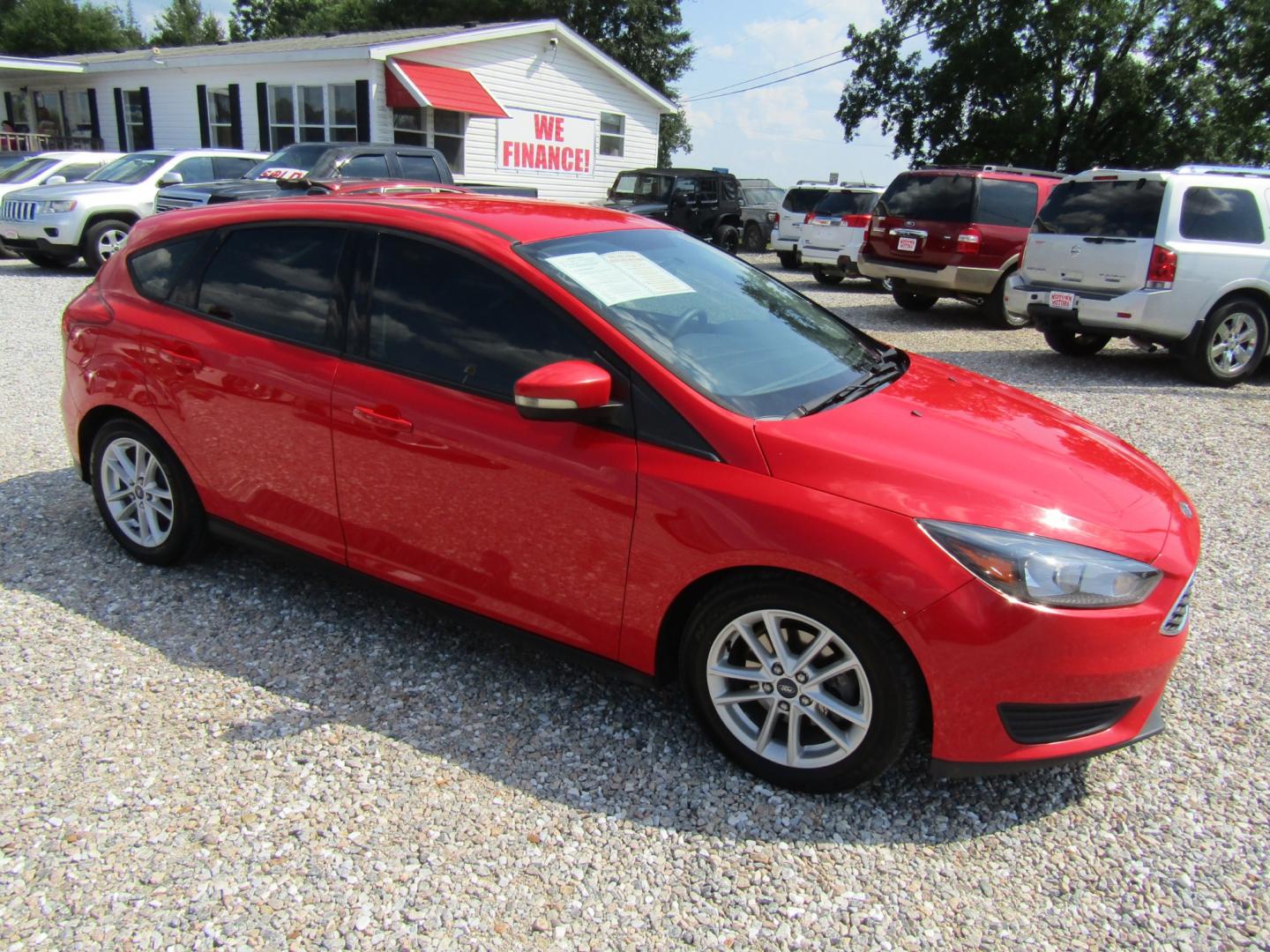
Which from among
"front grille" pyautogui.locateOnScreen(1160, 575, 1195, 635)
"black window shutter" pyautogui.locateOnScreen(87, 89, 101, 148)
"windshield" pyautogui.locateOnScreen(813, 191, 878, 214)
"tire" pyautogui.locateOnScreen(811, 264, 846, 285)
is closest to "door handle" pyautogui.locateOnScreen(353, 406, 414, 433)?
"front grille" pyautogui.locateOnScreen(1160, 575, 1195, 635)

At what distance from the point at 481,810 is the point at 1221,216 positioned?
8.75 metres

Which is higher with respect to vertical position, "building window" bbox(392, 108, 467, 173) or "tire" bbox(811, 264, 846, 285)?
"building window" bbox(392, 108, 467, 173)

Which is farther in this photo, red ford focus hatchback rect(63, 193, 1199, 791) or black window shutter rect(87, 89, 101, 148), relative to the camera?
black window shutter rect(87, 89, 101, 148)

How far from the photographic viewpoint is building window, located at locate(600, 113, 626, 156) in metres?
25.3

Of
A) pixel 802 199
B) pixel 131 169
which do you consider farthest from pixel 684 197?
pixel 131 169

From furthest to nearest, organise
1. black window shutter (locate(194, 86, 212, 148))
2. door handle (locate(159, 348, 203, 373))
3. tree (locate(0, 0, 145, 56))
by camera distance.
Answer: tree (locate(0, 0, 145, 56)) < black window shutter (locate(194, 86, 212, 148)) < door handle (locate(159, 348, 203, 373))

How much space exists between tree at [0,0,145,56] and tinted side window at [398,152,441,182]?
39.1 m

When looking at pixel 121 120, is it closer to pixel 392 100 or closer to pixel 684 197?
pixel 392 100

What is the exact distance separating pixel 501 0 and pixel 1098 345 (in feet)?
112

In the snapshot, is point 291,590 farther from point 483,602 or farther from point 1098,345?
point 1098,345

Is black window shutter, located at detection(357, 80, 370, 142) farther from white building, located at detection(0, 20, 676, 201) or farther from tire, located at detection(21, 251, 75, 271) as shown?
tire, located at detection(21, 251, 75, 271)

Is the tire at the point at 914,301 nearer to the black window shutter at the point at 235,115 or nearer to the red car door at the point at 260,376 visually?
the red car door at the point at 260,376

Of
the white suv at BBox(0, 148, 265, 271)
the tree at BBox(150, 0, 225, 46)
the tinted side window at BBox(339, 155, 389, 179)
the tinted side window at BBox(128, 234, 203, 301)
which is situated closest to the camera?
the tinted side window at BBox(128, 234, 203, 301)

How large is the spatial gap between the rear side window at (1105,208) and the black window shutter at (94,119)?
25535 millimetres
